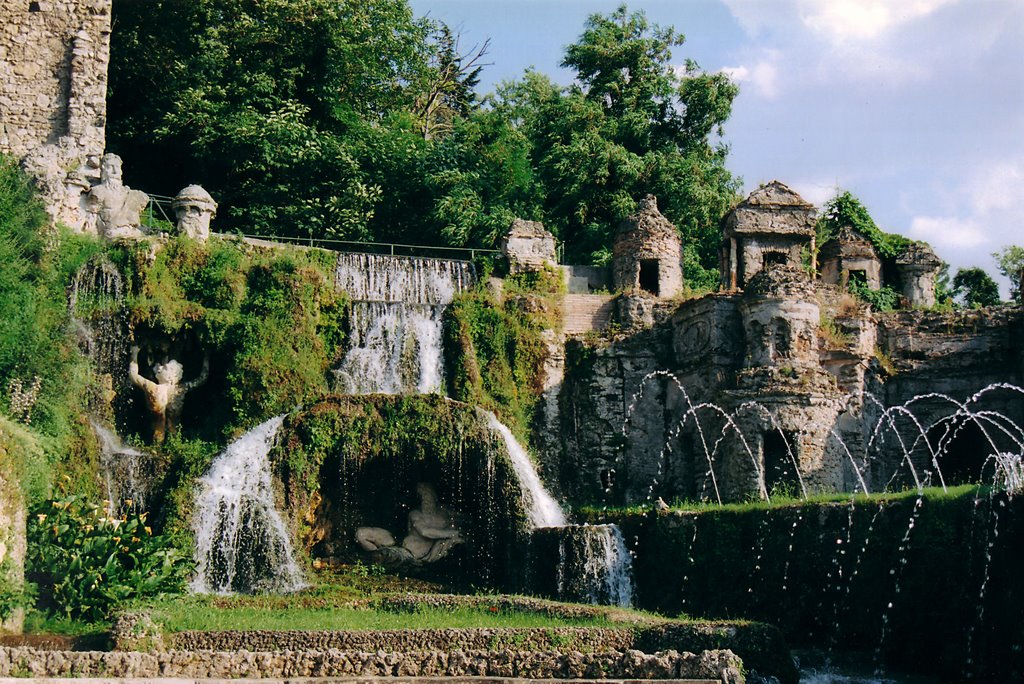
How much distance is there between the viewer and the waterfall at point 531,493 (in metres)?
24.0

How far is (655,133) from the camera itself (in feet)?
133

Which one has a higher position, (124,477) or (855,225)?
(855,225)

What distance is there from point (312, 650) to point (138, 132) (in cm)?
2627

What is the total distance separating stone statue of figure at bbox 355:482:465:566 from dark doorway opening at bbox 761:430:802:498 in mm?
6842

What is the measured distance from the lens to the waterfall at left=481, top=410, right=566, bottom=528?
24.0 meters

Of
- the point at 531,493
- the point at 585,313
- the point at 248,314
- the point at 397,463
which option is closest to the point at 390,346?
the point at 248,314

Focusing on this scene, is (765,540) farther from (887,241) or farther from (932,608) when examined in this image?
(887,241)

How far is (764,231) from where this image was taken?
35.0 metres

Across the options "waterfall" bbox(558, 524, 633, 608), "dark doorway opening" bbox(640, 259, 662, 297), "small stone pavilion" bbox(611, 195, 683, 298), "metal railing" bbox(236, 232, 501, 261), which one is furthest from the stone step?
"waterfall" bbox(558, 524, 633, 608)

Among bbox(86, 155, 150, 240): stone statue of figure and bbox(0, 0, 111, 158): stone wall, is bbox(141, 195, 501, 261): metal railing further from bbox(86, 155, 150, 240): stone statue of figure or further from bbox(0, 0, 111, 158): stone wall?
bbox(0, 0, 111, 158): stone wall

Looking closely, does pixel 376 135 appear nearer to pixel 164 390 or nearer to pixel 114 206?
pixel 114 206

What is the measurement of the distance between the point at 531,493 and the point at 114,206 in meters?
12.2

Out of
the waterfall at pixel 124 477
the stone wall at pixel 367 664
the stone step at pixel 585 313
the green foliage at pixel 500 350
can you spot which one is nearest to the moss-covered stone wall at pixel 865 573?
the stone wall at pixel 367 664

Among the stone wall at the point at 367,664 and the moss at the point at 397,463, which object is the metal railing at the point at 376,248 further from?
the stone wall at the point at 367,664
